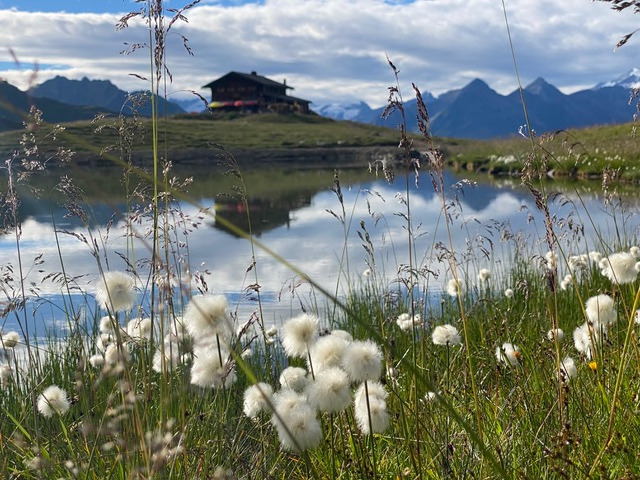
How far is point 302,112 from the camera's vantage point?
8731cm

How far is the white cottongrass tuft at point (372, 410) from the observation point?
199cm

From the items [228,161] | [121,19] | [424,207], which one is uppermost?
[121,19]

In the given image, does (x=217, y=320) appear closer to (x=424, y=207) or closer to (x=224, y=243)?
(x=224, y=243)

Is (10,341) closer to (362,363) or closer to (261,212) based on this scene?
(362,363)

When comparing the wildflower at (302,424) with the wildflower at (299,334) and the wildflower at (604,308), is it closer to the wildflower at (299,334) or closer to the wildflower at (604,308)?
the wildflower at (299,334)

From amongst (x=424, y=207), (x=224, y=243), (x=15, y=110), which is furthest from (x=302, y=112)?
(x=15, y=110)

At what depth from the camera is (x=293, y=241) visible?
14148 millimetres

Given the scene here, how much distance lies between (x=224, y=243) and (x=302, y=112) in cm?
7508

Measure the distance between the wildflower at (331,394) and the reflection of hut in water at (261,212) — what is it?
13313 mm

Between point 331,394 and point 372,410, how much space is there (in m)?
0.30

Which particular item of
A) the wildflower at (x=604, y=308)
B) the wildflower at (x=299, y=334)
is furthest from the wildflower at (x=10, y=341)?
the wildflower at (x=604, y=308)

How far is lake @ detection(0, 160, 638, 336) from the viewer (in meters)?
3.84

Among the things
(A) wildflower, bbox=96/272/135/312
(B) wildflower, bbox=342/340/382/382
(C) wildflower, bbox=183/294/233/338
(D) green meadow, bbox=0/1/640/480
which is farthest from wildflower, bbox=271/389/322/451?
(A) wildflower, bbox=96/272/135/312

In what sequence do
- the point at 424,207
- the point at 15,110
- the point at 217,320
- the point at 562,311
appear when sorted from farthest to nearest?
the point at 424,207 < the point at 562,311 < the point at 217,320 < the point at 15,110
